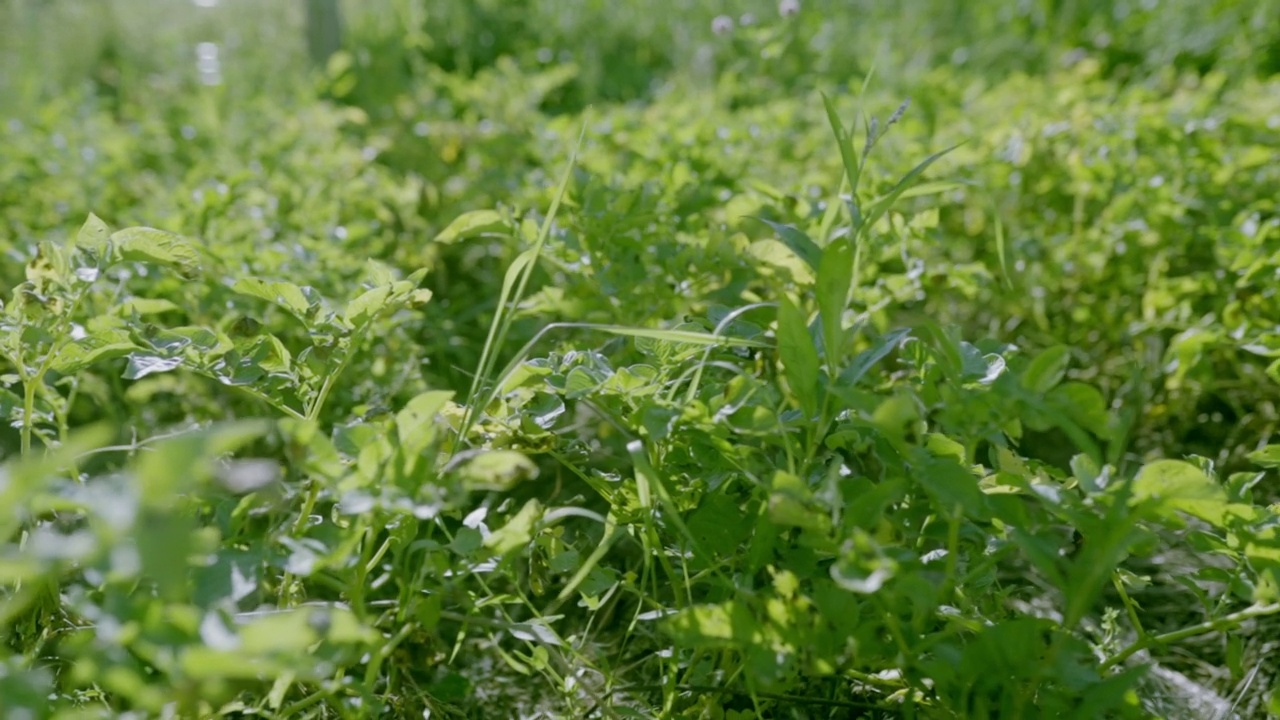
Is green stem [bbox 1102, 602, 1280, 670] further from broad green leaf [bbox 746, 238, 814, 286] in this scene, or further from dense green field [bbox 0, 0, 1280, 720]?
broad green leaf [bbox 746, 238, 814, 286]

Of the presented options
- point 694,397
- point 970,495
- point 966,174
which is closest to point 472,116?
point 966,174

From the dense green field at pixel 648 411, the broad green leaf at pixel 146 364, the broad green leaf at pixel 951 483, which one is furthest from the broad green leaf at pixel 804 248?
the broad green leaf at pixel 146 364

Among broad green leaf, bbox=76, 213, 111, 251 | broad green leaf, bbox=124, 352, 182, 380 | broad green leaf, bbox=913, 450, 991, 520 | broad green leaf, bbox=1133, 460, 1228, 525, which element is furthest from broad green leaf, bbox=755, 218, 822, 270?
broad green leaf, bbox=76, 213, 111, 251

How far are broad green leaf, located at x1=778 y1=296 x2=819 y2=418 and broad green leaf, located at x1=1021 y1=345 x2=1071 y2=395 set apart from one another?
0.22m

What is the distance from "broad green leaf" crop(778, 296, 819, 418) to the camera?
1.15m

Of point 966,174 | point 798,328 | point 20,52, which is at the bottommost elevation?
point 20,52

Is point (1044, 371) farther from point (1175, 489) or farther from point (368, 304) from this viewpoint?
point (368, 304)

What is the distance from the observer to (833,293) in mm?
1172

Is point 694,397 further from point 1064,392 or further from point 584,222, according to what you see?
point 584,222

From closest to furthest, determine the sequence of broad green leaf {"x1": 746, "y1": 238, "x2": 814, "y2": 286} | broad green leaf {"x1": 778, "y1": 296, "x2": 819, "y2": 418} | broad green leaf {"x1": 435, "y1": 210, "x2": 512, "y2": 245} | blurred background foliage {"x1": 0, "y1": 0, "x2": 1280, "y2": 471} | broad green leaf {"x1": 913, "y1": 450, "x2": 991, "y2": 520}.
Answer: broad green leaf {"x1": 913, "y1": 450, "x2": 991, "y2": 520} → broad green leaf {"x1": 778, "y1": 296, "x2": 819, "y2": 418} → broad green leaf {"x1": 435, "y1": 210, "x2": 512, "y2": 245} → broad green leaf {"x1": 746, "y1": 238, "x2": 814, "y2": 286} → blurred background foliage {"x1": 0, "y1": 0, "x2": 1280, "y2": 471}

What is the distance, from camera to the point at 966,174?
251 cm

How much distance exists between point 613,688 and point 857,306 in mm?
841

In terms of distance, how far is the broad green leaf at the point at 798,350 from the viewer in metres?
1.15

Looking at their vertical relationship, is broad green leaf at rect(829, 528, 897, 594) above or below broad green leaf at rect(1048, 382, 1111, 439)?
below
